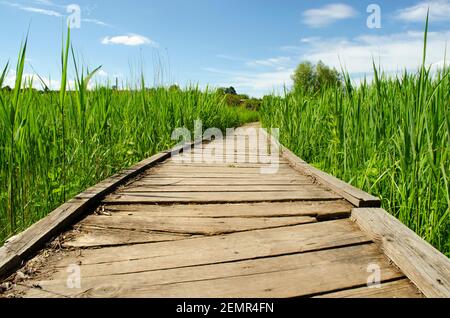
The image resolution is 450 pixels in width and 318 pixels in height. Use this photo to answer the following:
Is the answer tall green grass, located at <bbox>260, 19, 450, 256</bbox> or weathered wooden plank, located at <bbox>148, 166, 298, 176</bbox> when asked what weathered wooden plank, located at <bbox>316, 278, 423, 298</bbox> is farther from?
weathered wooden plank, located at <bbox>148, 166, 298, 176</bbox>

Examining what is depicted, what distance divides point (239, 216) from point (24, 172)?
50.6 inches

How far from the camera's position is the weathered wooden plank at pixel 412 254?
1.08 m

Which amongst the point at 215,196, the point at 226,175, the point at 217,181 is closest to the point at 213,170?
the point at 226,175

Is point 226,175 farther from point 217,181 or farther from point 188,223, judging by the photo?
point 188,223

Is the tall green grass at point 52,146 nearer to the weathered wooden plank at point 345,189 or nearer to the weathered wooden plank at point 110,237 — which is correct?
the weathered wooden plank at point 110,237

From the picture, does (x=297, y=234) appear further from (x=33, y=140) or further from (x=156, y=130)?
(x=156, y=130)

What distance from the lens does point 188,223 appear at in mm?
1765

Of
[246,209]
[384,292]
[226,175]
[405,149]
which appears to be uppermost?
[405,149]

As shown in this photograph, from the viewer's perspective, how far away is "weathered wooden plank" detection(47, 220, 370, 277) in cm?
129

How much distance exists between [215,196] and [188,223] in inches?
22.4

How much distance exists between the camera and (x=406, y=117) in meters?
1.95

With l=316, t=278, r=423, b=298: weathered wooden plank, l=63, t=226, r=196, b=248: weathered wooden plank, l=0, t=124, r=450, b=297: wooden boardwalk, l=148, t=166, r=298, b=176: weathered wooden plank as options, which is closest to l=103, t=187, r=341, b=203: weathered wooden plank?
l=0, t=124, r=450, b=297: wooden boardwalk
